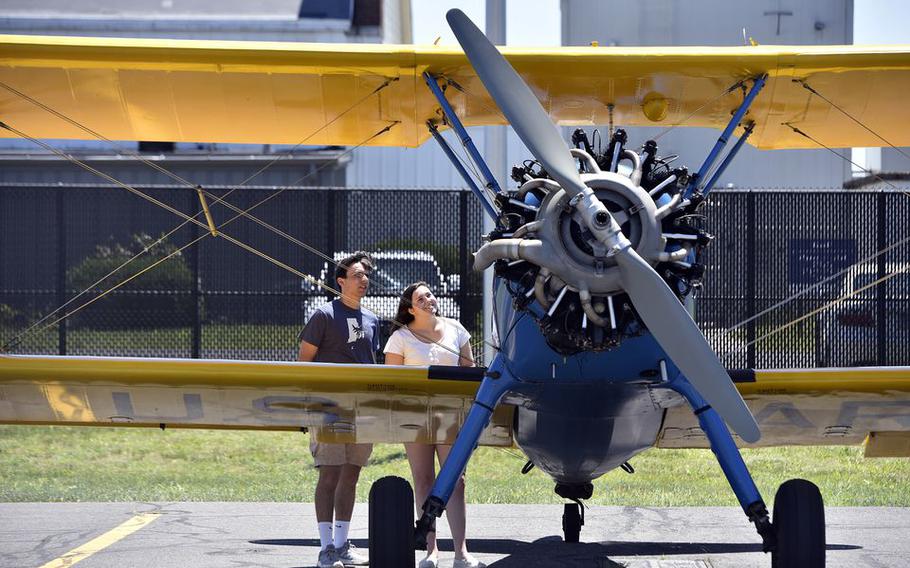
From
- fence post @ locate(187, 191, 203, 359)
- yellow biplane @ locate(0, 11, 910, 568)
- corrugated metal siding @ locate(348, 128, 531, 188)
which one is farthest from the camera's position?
corrugated metal siding @ locate(348, 128, 531, 188)

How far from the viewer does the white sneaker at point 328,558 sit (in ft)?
21.9

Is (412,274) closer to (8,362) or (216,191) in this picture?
(216,191)

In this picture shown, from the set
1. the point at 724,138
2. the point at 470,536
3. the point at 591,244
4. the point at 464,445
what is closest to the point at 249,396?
the point at 464,445

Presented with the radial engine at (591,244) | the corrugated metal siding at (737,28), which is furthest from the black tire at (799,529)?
the corrugated metal siding at (737,28)

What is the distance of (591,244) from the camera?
4.92 metres

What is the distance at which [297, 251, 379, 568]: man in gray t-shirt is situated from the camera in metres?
6.81

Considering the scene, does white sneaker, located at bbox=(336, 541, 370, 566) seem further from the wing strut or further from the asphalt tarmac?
the wing strut

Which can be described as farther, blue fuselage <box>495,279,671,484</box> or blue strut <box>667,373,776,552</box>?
blue fuselage <box>495,279,671,484</box>

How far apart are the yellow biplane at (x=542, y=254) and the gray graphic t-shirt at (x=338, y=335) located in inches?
21.7

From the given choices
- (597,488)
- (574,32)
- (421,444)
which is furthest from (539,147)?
(574,32)

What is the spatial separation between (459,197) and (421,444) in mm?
6367

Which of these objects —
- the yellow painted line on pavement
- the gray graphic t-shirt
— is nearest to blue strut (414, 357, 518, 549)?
the gray graphic t-shirt

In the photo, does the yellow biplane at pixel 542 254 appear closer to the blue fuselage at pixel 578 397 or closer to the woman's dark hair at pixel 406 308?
the blue fuselage at pixel 578 397

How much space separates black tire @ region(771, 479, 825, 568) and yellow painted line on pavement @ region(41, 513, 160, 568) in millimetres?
3577
